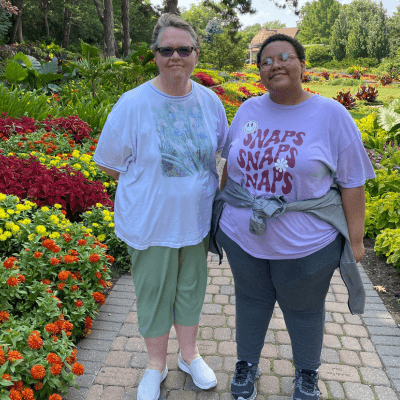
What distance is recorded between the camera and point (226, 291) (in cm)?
344

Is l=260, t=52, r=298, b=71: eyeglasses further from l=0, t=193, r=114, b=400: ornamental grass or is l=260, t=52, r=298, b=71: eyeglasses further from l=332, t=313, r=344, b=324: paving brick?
l=332, t=313, r=344, b=324: paving brick

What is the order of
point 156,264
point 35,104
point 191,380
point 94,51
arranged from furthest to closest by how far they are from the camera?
point 94,51 < point 35,104 < point 191,380 < point 156,264

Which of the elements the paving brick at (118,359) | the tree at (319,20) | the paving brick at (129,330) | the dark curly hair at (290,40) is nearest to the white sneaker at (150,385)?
the paving brick at (118,359)

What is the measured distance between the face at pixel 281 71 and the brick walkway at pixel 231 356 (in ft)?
5.54

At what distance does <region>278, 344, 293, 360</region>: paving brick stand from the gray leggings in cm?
43

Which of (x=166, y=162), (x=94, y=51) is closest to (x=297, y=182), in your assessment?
(x=166, y=162)

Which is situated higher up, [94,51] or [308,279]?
[94,51]

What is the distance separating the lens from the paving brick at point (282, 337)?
9.01ft

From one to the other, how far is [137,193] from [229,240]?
504mm

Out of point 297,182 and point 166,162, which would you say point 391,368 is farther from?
point 166,162

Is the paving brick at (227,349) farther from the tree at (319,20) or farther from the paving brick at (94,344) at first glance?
the tree at (319,20)

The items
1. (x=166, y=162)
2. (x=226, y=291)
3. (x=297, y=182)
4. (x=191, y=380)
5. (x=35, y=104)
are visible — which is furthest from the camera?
(x=35, y=104)

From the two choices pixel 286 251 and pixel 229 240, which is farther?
pixel 229 240

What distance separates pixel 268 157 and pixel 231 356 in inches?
58.1
